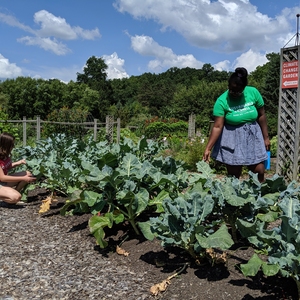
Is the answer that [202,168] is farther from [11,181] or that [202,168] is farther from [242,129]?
[11,181]

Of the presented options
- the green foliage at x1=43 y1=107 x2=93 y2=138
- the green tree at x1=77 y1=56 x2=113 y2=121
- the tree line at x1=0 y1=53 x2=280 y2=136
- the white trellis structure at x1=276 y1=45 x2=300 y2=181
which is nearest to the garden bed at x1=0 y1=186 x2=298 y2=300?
the white trellis structure at x1=276 y1=45 x2=300 y2=181

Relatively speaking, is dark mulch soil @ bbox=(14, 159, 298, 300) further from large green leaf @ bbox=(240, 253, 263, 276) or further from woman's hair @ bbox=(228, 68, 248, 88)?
woman's hair @ bbox=(228, 68, 248, 88)

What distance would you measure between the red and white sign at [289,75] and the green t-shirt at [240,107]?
2.73 m

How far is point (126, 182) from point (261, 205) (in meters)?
1.11

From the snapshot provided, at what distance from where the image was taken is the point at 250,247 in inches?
111

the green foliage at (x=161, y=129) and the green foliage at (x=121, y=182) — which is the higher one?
the green foliage at (x=161, y=129)

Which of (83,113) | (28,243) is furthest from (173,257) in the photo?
(83,113)

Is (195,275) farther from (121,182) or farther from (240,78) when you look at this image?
(240,78)

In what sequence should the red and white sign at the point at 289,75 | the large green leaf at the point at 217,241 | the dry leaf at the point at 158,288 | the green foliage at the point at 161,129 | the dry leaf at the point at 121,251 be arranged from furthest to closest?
the green foliage at the point at 161,129, the red and white sign at the point at 289,75, the dry leaf at the point at 121,251, the dry leaf at the point at 158,288, the large green leaf at the point at 217,241

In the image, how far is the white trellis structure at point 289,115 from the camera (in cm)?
620

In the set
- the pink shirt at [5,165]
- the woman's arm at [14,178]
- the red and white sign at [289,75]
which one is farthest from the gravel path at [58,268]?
the red and white sign at [289,75]

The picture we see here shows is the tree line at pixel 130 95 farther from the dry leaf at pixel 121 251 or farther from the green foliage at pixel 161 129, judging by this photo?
the dry leaf at pixel 121 251

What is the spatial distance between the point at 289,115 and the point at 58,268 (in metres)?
4.98

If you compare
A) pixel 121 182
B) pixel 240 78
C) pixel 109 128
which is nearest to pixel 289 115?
pixel 240 78
